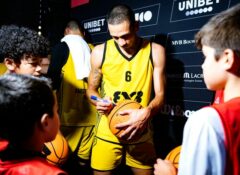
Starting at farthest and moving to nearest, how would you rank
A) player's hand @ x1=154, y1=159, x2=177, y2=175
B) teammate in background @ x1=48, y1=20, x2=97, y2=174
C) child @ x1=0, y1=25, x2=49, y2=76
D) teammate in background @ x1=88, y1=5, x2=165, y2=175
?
1. teammate in background @ x1=48, y1=20, x2=97, y2=174
2. teammate in background @ x1=88, y1=5, x2=165, y2=175
3. child @ x1=0, y1=25, x2=49, y2=76
4. player's hand @ x1=154, y1=159, x2=177, y2=175

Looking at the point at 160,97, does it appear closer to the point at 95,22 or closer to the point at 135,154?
the point at 135,154

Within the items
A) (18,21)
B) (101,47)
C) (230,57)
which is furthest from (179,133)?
(18,21)

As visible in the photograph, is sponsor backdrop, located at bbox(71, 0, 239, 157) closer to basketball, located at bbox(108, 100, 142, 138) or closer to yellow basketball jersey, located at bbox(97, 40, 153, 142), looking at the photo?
yellow basketball jersey, located at bbox(97, 40, 153, 142)

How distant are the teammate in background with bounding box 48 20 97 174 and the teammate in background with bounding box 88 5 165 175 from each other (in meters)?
0.54

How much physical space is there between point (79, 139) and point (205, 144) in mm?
2706

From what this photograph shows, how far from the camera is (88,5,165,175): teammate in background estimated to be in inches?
118

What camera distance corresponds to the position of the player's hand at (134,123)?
271 cm

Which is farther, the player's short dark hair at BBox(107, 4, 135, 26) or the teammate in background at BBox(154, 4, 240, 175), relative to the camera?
the player's short dark hair at BBox(107, 4, 135, 26)

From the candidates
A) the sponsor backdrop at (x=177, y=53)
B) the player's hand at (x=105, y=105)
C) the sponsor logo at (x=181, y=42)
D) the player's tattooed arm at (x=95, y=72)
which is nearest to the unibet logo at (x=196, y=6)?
the sponsor backdrop at (x=177, y=53)

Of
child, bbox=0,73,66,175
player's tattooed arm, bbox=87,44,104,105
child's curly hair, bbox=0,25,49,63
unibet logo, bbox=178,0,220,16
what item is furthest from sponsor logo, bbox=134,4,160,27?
child, bbox=0,73,66,175

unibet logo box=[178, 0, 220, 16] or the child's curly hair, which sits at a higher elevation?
unibet logo box=[178, 0, 220, 16]

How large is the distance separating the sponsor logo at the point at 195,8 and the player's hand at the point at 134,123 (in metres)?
1.21

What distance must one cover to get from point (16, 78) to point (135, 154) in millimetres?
1941

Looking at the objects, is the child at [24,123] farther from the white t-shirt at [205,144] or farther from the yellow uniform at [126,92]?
the yellow uniform at [126,92]
